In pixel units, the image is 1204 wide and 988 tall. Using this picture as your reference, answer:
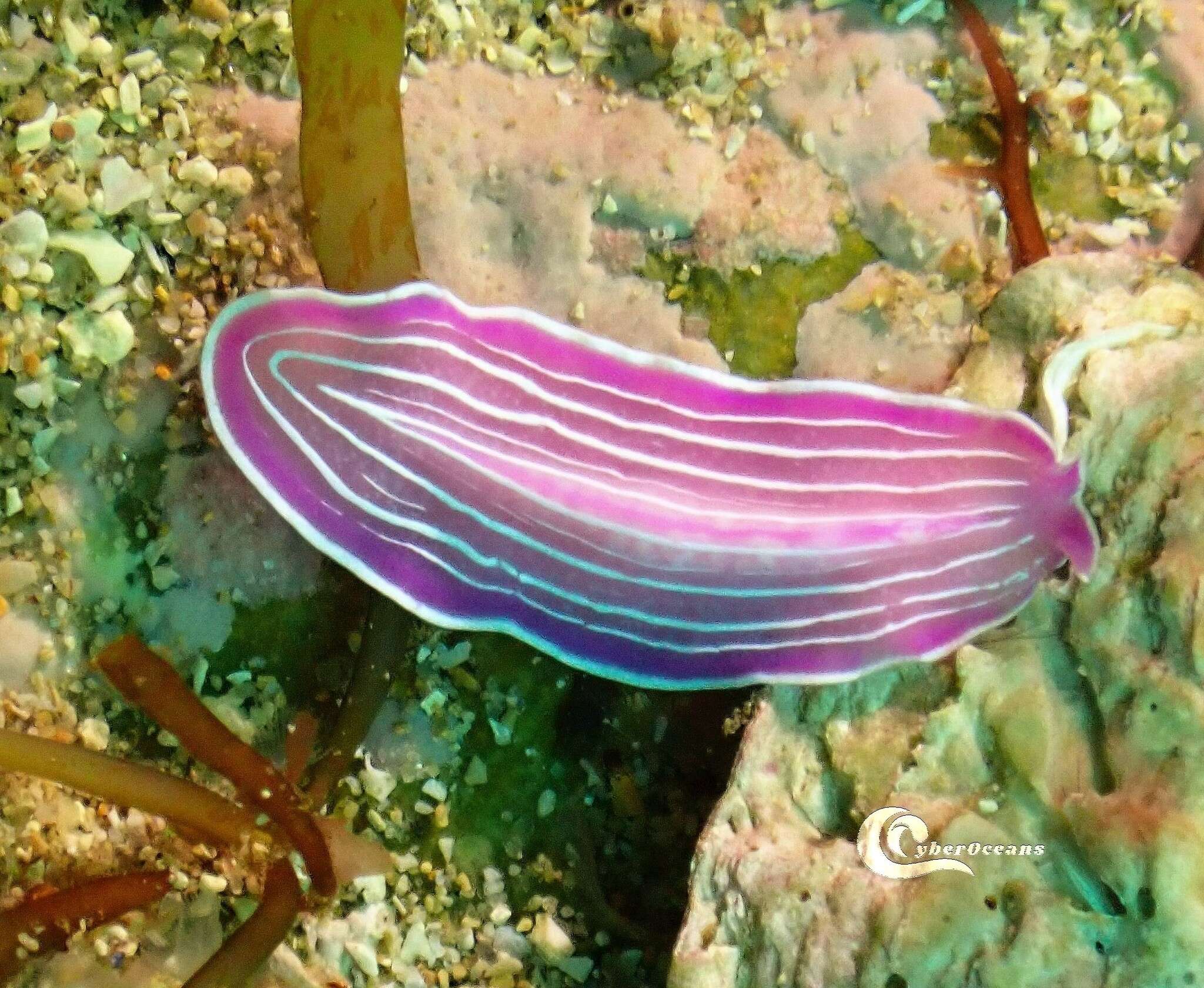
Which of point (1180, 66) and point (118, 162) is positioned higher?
point (1180, 66)

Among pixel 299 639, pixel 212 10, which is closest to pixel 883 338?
pixel 299 639

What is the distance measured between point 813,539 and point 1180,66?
1.86 metres

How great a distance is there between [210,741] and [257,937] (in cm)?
53

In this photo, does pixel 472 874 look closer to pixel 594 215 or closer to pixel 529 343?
pixel 529 343

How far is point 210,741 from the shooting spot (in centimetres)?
242

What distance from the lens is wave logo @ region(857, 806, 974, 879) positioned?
2154 mm

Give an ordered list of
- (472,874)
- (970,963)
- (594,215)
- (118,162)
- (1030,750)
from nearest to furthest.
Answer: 1. (970,963)
2. (1030,750)
3. (118,162)
4. (594,215)
5. (472,874)

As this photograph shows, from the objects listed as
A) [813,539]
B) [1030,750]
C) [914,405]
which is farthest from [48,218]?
[1030,750]

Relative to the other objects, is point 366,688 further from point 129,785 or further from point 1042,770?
point 1042,770

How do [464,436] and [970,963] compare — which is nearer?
[970,963]

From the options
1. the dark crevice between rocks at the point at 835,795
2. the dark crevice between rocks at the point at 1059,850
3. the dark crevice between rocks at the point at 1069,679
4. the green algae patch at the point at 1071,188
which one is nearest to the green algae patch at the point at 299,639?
the dark crevice between rocks at the point at 835,795

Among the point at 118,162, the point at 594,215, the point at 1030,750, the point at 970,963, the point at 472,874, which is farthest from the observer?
the point at 472,874

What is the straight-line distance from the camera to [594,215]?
2600 millimetres

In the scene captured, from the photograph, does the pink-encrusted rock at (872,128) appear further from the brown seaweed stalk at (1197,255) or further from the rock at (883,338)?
the brown seaweed stalk at (1197,255)
